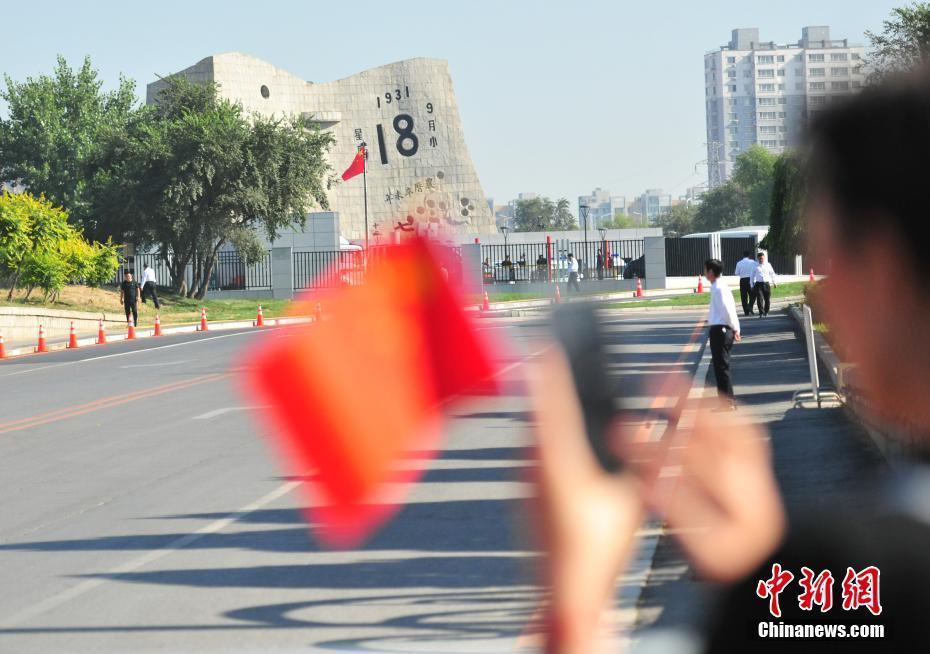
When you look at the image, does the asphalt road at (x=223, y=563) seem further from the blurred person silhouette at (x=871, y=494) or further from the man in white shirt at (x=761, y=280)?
the man in white shirt at (x=761, y=280)

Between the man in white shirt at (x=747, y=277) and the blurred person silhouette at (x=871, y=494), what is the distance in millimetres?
33121

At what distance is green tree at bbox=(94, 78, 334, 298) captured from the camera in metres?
48.6

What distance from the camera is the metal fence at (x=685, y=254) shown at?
253ft

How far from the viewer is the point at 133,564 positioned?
839cm

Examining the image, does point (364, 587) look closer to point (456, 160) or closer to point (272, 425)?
point (456, 160)

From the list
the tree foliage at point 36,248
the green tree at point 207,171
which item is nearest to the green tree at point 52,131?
the green tree at point 207,171

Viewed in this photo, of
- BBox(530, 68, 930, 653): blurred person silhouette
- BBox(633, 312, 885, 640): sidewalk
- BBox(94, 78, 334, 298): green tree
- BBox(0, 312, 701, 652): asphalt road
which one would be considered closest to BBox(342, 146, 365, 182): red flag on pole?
BBox(530, 68, 930, 653): blurred person silhouette

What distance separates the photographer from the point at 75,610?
23.8 ft

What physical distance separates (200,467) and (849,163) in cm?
1172

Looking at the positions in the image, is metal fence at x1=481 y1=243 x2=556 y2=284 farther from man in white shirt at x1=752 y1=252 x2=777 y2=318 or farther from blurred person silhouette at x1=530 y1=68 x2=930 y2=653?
man in white shirt at x1=752 y1=252 x2=777 y2=318

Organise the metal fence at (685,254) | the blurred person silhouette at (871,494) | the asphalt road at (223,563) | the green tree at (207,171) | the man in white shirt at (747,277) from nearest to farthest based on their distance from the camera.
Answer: the blurred person silhouette at (871,494) → the asphalt road at (223,563) → the man in white shirt at (747,277) → the green tree at (207,171) → the metal fence at (685,254)

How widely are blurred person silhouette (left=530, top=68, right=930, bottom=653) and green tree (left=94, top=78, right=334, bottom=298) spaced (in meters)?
45.0

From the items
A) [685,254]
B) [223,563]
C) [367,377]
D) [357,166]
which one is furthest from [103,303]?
[367,377]

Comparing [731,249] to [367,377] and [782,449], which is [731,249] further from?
[367,377]
